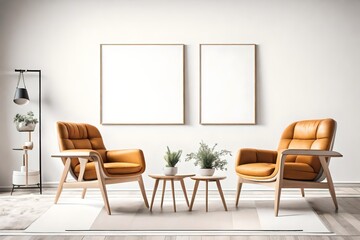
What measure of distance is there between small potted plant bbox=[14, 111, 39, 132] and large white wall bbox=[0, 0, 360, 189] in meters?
0.40

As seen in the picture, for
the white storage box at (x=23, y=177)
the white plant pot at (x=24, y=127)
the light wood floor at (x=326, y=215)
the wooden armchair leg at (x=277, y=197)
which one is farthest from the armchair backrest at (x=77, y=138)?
the wooden armchair leg at (x=277, y=197)

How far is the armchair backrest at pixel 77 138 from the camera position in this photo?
559 centimetres

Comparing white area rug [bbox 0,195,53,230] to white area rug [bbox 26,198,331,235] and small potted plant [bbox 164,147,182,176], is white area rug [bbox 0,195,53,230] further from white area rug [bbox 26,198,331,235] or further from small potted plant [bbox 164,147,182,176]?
small potted plant [bbox 164,147,182,176]

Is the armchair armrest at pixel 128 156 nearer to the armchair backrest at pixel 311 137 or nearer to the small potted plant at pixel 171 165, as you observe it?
the small potted plant at pixel 171 165

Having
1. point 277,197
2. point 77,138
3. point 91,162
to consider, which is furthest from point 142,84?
point 277,197

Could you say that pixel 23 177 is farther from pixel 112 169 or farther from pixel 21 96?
pixel 112 169

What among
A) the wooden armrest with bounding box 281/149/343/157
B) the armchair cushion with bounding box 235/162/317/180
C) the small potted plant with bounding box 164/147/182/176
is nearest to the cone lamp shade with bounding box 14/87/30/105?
the small potted plant with bounding box 164/147/182/176

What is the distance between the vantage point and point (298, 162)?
554 centimetres

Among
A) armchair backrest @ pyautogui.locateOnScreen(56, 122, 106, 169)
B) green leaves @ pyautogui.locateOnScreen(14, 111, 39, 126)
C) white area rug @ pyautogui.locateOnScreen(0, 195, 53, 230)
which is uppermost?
green leaves @ pyautogui.locateOnScreen(14, 111, 39, 126)

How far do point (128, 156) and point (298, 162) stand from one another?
1.77 m

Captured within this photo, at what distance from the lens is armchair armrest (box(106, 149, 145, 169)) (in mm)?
5641

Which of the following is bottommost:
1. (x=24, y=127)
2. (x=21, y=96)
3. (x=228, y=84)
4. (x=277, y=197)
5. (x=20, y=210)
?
(x=20, y=210)

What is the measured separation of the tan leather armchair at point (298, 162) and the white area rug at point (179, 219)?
27 cm

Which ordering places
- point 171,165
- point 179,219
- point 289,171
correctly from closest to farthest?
point 179,219 < point 289,171 < point 171,165
